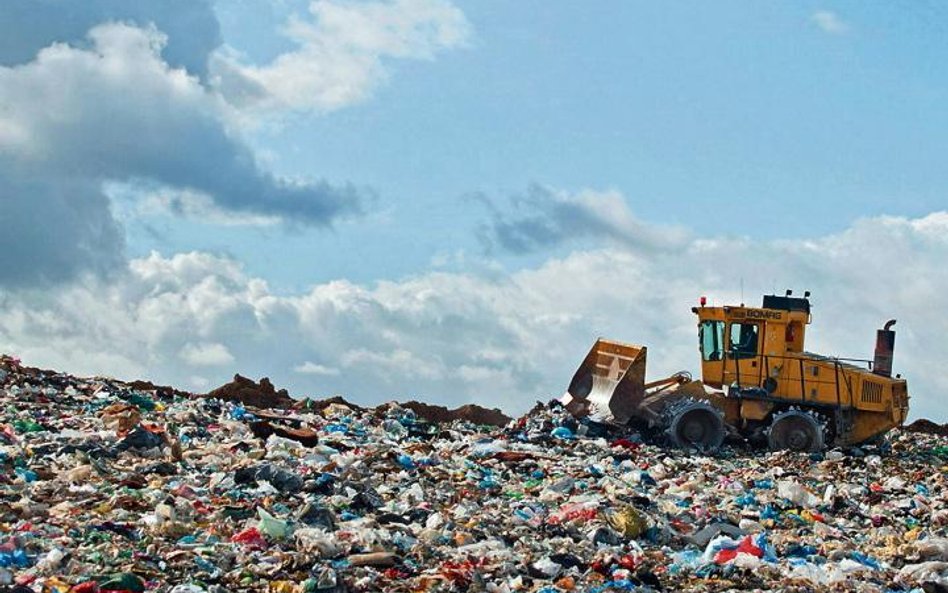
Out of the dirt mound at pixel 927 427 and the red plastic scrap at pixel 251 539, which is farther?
the dirt mound at pixel 927 427

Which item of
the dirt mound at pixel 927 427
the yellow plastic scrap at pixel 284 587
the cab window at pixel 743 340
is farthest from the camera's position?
the dirt mound at pixel 927 427

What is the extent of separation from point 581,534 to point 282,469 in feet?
9.70

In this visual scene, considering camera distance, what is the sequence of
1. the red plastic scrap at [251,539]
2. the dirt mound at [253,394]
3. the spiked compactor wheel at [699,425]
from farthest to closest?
the dirt mound at [253,394], the spiked compactor wheel at [699,425], the red plastic scrap at [251,539]

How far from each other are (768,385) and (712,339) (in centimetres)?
116

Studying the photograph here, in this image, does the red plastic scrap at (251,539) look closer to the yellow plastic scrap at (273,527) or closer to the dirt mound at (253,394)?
the yellow plastic scrap at (273,527)

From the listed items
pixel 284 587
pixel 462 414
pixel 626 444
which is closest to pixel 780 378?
pixel 626 444

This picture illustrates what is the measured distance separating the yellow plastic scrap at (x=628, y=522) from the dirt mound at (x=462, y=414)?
11.3 metres

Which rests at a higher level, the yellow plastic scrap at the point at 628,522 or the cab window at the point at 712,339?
the cab window at the point at 712,339

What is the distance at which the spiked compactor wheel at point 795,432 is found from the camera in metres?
19.0

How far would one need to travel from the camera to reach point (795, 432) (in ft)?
62.7

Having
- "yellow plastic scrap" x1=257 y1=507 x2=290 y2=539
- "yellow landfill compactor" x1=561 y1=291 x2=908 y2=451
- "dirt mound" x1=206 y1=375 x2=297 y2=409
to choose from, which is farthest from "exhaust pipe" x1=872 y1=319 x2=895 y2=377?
"yellow plastic scrap" x1=257 y1=507 x2=290 y2=539

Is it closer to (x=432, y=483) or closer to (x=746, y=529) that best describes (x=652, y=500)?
(x=746, y=529)

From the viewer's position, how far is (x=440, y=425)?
65.6 ft

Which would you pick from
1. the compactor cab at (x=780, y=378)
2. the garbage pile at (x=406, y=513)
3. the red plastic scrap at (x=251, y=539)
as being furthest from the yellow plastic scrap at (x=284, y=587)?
the compactor cab at (x=780, y=378)
